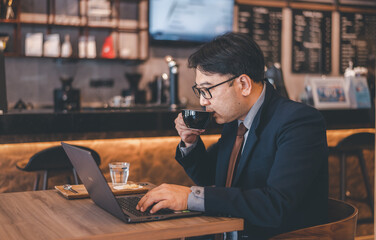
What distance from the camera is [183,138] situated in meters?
1.94

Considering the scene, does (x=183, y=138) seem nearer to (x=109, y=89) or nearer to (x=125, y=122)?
(x=125, y=122)

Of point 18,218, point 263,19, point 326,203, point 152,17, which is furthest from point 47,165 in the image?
point 263,19

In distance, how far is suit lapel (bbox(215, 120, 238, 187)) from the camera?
1.96 m

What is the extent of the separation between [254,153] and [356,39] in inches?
208

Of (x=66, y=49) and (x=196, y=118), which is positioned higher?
(x=66, y=49)

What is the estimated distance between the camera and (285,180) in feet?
5.00

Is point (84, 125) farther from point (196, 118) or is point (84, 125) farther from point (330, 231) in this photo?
point (330, 231)

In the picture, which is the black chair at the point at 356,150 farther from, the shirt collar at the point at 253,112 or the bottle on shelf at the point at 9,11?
the bottle on shelf at the point at 9,11

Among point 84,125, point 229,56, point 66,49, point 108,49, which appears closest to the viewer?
point 229,56

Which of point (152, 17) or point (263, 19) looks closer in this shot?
point (152, 17)

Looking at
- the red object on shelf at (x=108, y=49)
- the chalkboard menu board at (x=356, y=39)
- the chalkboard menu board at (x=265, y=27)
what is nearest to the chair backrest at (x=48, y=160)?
the red object on shelf at (x=108, y=49)

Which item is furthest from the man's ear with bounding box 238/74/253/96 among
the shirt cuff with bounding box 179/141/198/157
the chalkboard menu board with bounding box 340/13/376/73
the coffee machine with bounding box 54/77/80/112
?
the chalkboard menu board with bounding box 340/13/376/73

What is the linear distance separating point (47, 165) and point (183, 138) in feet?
3.69

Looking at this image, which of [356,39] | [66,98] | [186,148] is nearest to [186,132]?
[186,148]
